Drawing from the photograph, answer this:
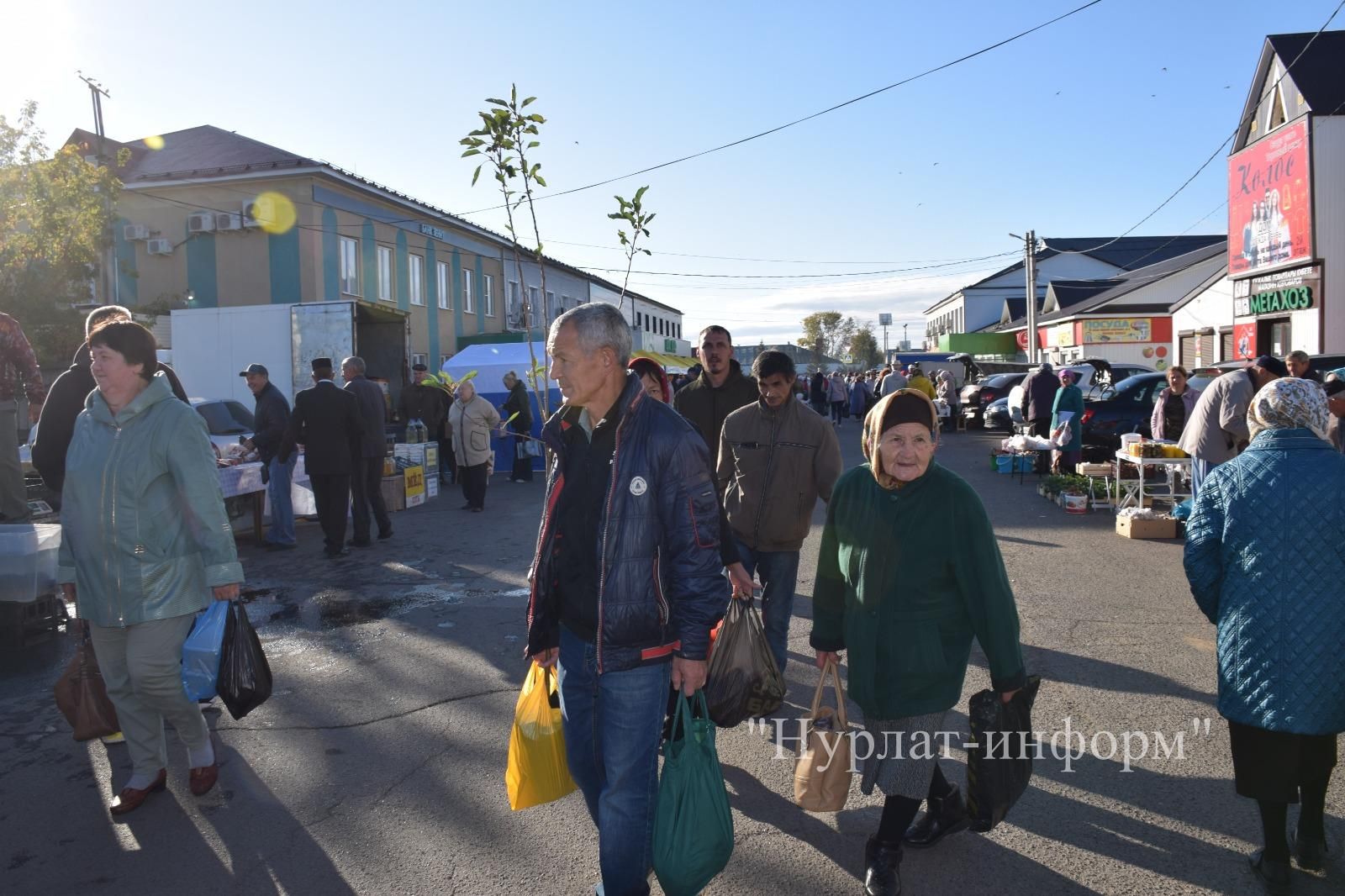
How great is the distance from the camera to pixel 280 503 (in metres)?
10.4

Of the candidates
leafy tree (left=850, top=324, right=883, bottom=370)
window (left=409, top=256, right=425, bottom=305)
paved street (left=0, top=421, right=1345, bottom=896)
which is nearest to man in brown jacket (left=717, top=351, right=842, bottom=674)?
paved street (left=0, top=421, right=1345, bottom=896)

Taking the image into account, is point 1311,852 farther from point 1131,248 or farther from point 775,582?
point 1131,248

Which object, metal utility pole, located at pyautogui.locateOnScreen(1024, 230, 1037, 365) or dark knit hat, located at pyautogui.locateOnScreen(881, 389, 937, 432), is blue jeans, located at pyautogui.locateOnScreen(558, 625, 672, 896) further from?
metal utility pole, located at pyautogui.locateOnScreen(1024, 230, 1037, 365)

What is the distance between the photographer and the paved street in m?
3.43

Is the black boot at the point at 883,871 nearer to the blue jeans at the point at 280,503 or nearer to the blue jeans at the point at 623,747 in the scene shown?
the blue jeans at the point at 623,747

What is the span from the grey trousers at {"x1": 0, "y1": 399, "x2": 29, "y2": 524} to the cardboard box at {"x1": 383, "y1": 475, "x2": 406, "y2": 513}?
5476 mm

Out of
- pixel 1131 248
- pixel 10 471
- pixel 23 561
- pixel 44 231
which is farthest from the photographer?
pixel 1131 248

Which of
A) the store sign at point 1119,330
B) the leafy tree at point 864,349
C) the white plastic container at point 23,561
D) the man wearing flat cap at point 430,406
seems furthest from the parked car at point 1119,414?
the leafy tree at point 864,349

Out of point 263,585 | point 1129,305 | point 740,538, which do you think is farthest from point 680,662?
point 1129,305

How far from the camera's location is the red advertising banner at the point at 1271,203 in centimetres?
2164

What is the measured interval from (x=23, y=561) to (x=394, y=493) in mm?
6820

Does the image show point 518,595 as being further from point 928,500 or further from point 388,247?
point 388,247

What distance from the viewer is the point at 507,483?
16.4 meters

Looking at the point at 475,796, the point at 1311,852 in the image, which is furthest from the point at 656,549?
the point at 1311,852
